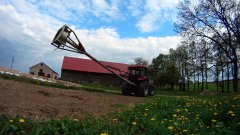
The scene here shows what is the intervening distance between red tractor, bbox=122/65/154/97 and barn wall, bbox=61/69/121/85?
4484 centimetres

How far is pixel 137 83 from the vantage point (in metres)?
22.7

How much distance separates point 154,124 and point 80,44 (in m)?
13.0

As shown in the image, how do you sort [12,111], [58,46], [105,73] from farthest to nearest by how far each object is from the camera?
[105,73], [58,46], [12,111]

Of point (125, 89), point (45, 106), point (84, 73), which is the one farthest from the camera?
point (84, 73)

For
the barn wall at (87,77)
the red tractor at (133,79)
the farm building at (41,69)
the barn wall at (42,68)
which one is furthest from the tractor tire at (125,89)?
the barn wall at (42,68)

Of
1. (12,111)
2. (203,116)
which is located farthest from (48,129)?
(203,116)

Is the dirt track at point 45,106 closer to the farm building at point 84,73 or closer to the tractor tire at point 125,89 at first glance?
the tractor tire at point 125,89

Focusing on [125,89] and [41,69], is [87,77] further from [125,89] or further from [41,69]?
[125,89]

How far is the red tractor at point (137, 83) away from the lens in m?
21.9

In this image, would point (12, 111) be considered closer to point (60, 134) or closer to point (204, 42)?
point (60, 134)

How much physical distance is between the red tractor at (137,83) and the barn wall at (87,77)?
147ft

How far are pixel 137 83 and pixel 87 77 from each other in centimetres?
4844

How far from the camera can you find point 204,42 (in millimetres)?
35625

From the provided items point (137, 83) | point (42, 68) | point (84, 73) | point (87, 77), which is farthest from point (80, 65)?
point (137, 83)
